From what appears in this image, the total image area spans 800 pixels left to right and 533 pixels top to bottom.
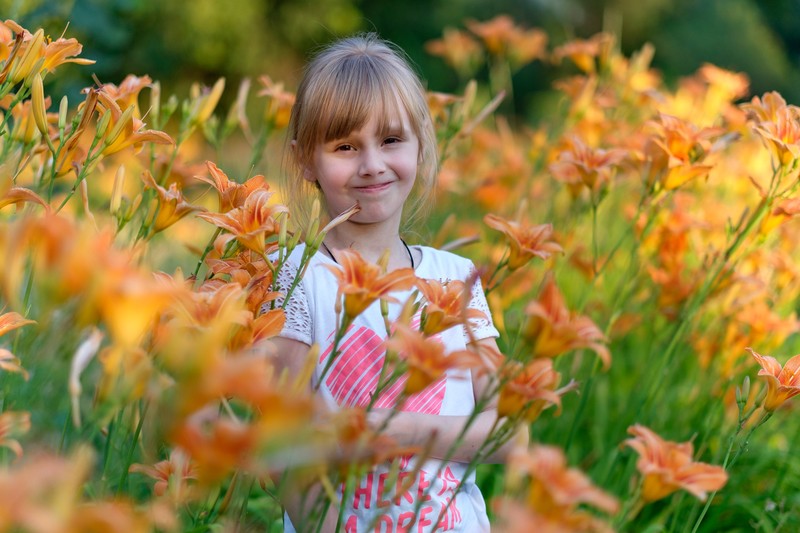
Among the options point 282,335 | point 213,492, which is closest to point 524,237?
point 282,335

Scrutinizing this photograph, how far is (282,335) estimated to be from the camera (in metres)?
1.88

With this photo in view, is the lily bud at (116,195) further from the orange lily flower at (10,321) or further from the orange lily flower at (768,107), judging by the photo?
the orange lily flower at (768,107)

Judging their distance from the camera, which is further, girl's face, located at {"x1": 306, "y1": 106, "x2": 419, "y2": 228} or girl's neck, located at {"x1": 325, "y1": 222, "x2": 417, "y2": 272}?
girl's neck, located at {"x1": 325, "y1": 222, "x2": 417, "y2": 272}

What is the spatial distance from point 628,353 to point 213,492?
8.95 ft

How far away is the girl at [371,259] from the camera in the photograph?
189 centimetres

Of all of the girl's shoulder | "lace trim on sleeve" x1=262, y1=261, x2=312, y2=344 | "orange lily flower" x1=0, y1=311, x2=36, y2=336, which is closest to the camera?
"orange lily flower" x1=0, y1=311, x2=36, y2=336

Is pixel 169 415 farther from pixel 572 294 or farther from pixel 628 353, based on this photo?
pixel 572 294

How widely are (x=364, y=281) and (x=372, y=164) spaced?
728mm

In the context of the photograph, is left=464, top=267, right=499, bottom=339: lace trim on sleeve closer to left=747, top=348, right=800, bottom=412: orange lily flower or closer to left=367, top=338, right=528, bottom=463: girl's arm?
left=367, top=338, right=528, bottom=463: girl's arm

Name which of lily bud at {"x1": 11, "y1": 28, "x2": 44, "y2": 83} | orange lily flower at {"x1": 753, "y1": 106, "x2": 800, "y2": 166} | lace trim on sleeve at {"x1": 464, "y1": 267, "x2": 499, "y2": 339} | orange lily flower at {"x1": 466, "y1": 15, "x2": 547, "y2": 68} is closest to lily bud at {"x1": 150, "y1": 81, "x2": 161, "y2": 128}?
lily bud at {"x1": 11, "y1": 28, "x2": 44, "y2": 83}

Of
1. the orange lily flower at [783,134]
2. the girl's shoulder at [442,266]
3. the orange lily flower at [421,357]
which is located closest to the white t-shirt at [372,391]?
the girl's shoulder at [442,266]

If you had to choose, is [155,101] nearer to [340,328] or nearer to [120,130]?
[120,130]

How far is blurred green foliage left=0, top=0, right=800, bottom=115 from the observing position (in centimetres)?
1153

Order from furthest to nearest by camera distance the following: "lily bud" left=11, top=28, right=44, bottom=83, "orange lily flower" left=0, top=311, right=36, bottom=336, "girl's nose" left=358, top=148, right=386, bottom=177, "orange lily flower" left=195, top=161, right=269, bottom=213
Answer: "girl's nose" left=358, top=148, right=386, bottom=177 < "orange lily flower" left=195, top=161, right=269, bottom=213 < "lily bud" left=11, top=28, right=44, bottom=83 < "orange lily flower" left=0, top=311, right=36, bottom=336
